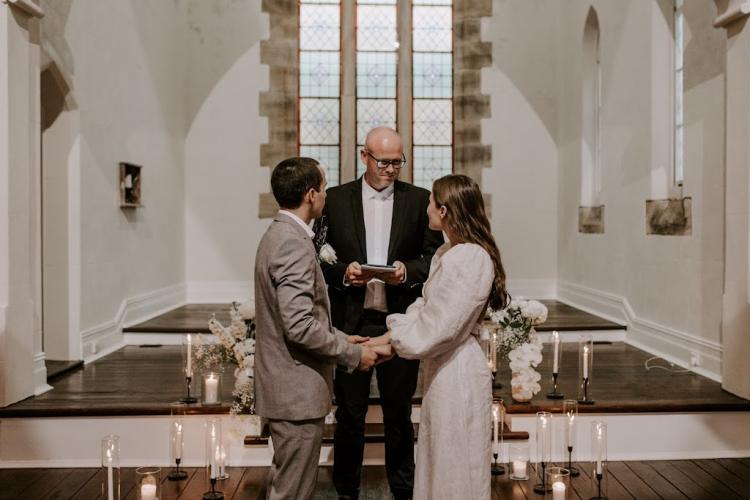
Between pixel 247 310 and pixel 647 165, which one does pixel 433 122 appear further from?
pixel 247 310

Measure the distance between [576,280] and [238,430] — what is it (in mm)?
4869

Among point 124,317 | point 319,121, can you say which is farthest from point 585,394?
point 319,121

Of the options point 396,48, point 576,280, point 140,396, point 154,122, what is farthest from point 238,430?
point 396,48

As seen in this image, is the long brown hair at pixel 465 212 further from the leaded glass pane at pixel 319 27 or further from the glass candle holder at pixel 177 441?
the leaded glass pane at pixel 319 27

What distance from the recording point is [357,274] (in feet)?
10.3

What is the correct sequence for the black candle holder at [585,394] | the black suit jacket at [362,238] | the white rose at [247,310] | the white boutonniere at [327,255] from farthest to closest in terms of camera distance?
the black candle holder at [585,394] → the white rose at [247,310] → the black suit jacket at [362,238] → the white boutonniere at [327,255]

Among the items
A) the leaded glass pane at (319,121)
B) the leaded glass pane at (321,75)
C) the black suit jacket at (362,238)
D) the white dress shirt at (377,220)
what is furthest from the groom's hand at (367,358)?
the leaded glass pane at (321,75)

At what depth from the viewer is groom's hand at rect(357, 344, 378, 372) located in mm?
2682

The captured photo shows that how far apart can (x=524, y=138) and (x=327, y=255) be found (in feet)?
19.3

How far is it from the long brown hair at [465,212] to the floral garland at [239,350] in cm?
178

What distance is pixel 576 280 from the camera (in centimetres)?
787

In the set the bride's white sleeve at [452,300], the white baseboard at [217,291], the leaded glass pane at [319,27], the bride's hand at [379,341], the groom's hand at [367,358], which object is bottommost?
the white baseboard at [217,291]

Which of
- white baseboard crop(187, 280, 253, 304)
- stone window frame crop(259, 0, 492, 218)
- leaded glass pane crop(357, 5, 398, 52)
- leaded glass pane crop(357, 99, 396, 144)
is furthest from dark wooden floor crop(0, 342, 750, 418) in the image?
leaded glass pane crop(357, 5, 398, 52)

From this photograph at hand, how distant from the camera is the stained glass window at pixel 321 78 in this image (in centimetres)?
865
